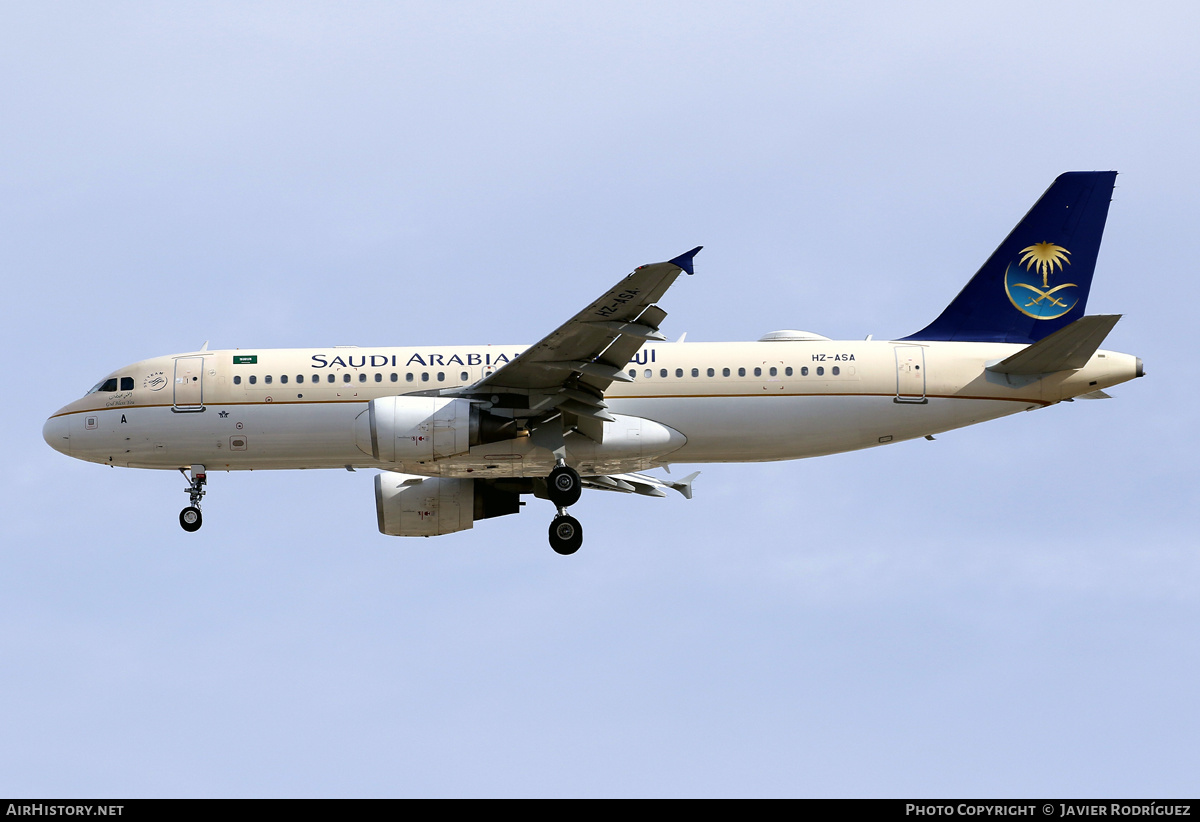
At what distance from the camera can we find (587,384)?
2839 centimetres

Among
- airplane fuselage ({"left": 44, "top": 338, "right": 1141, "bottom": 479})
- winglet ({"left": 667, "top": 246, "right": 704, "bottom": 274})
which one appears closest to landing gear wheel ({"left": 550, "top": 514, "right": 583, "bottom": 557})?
airplane fuselage ({"left": 44, "top": 338, "right": 1141, "bottom": 479})

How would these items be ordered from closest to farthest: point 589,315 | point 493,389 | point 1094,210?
point 589,315
point 493,389
point 1094,210

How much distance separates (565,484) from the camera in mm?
28516

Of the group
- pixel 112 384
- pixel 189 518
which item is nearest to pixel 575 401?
pixel 189 518

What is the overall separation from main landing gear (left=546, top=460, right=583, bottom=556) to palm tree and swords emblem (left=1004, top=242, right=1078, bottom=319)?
36.2 feet

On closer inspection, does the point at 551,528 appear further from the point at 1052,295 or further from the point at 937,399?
the point at 1052,295

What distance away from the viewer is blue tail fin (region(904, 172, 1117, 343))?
31.6m

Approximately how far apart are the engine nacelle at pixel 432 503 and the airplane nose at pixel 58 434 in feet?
22.5

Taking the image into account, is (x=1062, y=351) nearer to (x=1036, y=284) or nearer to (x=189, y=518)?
(x=1036, y=284)

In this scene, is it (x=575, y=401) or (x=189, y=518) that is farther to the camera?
(x=189, y=518)

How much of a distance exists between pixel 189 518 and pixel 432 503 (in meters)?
5.32

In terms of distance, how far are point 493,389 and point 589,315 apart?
10.1ft
